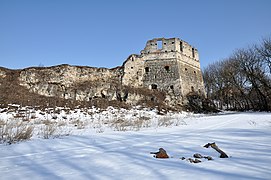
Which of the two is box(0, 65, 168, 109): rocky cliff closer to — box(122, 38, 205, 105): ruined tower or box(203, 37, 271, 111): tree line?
box(122, 38, 205, 105): ruined tower

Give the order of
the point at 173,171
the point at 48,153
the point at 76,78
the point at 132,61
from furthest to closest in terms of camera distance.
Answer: the point at 132,61, the point at 76,78, the point at 48,153, the point at 173,171

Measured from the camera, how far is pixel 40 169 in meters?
2.25

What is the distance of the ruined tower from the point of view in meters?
23.8

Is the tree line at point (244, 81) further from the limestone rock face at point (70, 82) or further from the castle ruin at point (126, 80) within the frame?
the limestone rock face at point (70, 82)

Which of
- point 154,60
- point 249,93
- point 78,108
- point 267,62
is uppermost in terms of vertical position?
point 154,60

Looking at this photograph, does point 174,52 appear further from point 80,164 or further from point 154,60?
point 80,164

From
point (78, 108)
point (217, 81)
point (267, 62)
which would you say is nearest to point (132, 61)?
point (78, 108)

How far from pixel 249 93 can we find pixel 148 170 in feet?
93.9

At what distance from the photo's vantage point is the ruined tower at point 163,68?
78.2ft

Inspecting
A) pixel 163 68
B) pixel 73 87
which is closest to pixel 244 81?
pixel 163 68

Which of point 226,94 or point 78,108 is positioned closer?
point 78,108

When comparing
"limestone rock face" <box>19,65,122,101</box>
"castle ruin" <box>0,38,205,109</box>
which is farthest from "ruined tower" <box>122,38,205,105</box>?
"limestone rock face" <box>19,65,122,101</box>

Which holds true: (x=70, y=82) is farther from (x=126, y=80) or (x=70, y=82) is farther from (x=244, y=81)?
(x=244, y=81)

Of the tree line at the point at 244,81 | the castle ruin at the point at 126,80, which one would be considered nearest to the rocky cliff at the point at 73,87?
the castle ruin at the point at 126,80
